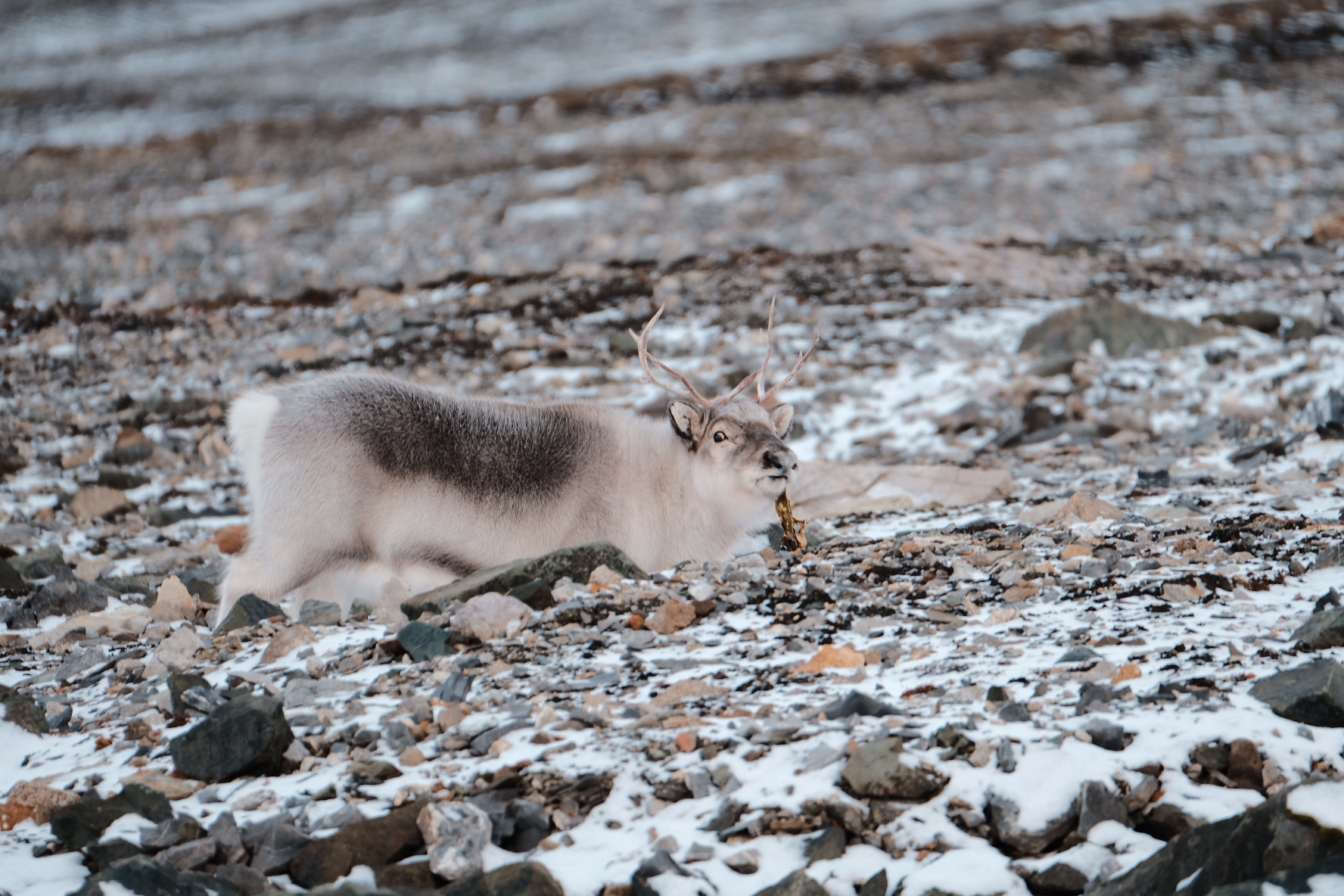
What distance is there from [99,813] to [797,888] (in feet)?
7.60

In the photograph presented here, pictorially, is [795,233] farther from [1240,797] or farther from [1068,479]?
[1240,797]

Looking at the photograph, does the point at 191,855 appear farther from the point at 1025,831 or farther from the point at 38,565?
the point at 38,565

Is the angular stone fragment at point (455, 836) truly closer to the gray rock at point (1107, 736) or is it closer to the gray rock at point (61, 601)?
the gray rock at point (1107, 736)

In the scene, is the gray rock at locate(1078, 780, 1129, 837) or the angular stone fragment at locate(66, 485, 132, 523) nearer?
the gray rock at locate(1078, 780, 1129, 837)

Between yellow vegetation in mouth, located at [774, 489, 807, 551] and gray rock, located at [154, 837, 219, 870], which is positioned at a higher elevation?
gray rock, located at [154, 837, 219, 870]

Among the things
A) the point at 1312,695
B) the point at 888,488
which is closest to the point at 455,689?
the point at 1312,695

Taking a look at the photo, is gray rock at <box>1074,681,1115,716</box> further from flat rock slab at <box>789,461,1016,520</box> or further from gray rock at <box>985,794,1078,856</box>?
flat rock slab at <box>789,461,1016,520</box>

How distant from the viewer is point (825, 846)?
12.0ft

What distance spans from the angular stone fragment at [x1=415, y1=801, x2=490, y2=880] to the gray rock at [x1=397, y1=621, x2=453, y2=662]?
147 centimetres

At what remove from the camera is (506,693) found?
4.84 metres

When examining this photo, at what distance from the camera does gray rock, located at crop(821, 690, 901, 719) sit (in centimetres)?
433

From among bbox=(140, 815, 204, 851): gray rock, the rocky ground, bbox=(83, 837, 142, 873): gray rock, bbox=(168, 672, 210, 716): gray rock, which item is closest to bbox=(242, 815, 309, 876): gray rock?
the rocky ground

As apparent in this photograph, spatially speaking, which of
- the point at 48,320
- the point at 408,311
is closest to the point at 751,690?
the point at 408,311

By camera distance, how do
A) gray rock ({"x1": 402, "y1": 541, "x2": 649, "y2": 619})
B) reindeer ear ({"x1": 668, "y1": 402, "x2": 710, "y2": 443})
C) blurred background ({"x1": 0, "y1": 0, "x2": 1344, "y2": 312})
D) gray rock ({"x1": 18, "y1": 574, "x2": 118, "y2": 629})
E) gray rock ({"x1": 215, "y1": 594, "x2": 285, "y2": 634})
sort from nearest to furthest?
gray rock ({"x1": 402, "y1": 541, "x2": 649, "y2": 619})
gray rock ({"x1": 215, "y1": 594, "x2": 285, "y2": 634})
reindeer ear ({"x1": 668, "y1": 402, "x2": 710, "y2": 443})
gray rock ({"x1": 18, "y1": 574, "x2": 118, "y2": 629})
blurred background ({"x1": 0, "y1": 0, "x2": 1344, "y2": 312})
